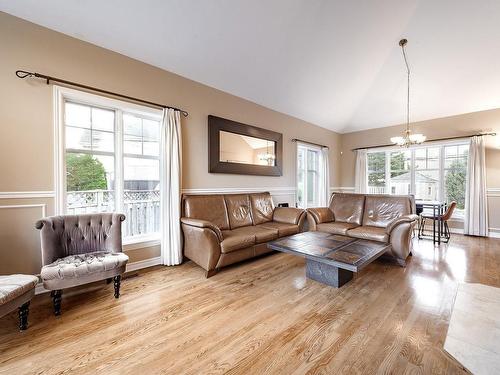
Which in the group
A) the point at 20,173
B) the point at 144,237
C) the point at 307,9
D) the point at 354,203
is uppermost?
the point at 307,9

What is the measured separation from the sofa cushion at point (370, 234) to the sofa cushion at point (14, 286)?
12.4 feet

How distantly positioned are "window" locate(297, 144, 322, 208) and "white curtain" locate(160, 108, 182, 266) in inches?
134

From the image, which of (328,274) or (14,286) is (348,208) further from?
(14,286)

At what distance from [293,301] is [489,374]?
134 centimetres

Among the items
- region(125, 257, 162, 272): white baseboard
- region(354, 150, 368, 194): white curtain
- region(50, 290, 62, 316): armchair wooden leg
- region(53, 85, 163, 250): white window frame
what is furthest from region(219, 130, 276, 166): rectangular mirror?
region(354, 150, 368, 194): white curtain

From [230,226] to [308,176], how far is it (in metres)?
3.30

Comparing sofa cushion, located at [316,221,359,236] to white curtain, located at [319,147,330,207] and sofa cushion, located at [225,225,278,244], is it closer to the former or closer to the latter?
sofa cushion, located at [225,225,278,244]

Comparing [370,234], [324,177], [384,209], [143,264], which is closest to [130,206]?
[143,264]

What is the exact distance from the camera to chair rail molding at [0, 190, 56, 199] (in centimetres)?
221

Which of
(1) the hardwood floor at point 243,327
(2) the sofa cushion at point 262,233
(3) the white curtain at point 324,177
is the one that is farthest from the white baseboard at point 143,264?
(3) the white curtain at point 324,177

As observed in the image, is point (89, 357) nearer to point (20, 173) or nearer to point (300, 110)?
point (20, 173)

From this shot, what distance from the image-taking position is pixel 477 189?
4938 mm

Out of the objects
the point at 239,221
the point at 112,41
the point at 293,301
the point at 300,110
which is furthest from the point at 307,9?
the point at 293,301

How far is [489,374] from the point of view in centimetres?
137
